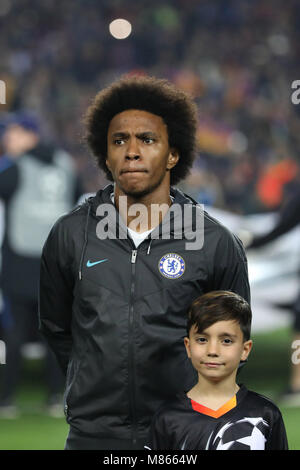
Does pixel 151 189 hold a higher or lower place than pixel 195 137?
lower

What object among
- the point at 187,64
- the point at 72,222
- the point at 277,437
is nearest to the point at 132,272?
the point at 72,222

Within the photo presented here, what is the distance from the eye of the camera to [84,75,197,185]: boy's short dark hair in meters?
2.80

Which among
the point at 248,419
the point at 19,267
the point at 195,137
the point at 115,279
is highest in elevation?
the point at 19,267

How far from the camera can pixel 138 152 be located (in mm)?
2656

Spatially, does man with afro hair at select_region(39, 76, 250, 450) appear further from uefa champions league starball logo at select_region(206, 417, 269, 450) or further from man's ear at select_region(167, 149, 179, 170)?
uefa champions league starball logo at select_region(206, 417, 269, 450)

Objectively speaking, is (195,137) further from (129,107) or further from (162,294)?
(162,294)

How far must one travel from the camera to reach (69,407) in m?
2.66

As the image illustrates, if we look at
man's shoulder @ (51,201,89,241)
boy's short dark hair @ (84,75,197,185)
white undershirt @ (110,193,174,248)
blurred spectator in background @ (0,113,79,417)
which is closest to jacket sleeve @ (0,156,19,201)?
blurred spectator in background @ (0,113,79,417)

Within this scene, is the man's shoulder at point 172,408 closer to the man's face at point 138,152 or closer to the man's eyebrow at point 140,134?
the man's face at point 138,152

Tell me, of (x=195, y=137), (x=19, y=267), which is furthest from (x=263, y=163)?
(x=195, y=137)

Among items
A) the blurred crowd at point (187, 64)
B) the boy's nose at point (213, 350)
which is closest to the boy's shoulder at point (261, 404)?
the boy's nose at point (213, 350)

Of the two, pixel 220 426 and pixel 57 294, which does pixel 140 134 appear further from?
pixel 220 426

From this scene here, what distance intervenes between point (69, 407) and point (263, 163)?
8.80 meters

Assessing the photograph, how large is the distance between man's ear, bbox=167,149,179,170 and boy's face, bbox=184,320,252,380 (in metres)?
0.57
